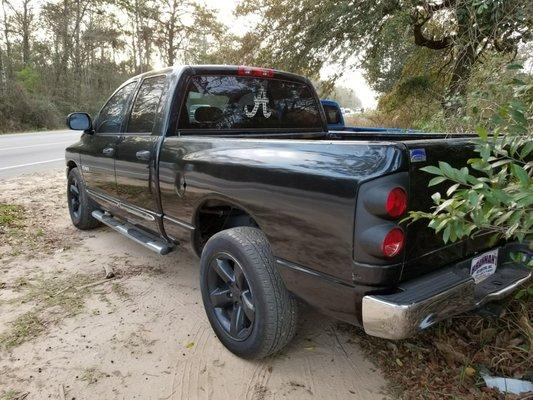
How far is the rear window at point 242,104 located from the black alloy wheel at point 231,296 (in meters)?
1.28

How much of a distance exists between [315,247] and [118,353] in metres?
1.57

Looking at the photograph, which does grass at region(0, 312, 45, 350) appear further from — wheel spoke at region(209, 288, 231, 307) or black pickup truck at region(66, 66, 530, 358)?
wheel spoke at region(209, 288, 231, 307)

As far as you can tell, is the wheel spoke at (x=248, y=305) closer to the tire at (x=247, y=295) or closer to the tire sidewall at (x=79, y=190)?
the tire at (x=247, y=295)

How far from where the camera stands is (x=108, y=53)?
38094mm

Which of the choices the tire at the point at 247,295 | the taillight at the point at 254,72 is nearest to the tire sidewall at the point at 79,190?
the taillight at the point at 254,72

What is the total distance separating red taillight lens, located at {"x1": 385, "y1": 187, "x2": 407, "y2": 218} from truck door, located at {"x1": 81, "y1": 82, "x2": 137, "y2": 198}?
295 cm

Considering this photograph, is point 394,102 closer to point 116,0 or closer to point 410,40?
point 410,40

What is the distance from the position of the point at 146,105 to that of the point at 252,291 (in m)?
2.15

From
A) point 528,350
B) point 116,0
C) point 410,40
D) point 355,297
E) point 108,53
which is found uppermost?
point 116,0

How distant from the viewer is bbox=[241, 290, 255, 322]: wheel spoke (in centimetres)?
248

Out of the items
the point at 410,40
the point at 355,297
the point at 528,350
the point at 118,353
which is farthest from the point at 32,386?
the point at 410,40

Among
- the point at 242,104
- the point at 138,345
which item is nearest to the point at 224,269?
the point at 138,345

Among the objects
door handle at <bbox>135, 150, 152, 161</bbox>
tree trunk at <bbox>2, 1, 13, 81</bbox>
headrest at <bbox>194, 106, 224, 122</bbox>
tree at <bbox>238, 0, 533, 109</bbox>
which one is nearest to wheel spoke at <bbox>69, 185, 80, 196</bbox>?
door handle at <bbox>135, 150, 152, 161</bbox>

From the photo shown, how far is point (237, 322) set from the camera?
8.64ft
